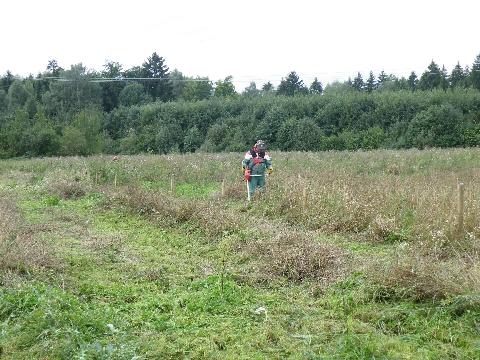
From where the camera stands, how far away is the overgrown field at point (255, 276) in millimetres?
4539

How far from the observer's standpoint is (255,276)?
674cm

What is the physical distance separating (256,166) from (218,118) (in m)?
39.2

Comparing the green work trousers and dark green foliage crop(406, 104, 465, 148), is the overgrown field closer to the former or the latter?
the green work trousers

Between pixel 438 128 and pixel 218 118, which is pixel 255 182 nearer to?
pixel 438 128

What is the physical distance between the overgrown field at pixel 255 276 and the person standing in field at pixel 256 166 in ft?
1.72

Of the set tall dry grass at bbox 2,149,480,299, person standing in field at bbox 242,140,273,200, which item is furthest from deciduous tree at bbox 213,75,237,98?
person standing in field at bbox 242,140,273,200

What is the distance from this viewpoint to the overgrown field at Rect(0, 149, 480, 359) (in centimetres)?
454

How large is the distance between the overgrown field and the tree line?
28528 mm

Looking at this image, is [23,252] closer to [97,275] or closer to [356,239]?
[97,275]

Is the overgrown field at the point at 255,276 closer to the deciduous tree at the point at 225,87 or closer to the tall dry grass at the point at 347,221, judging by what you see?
the tall dry grass at the point at 347,221

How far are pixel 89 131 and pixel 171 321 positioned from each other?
122 ft

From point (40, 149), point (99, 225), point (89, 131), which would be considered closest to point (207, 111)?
point (89, 131)

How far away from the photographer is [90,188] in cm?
1638

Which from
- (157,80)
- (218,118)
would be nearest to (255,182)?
(218,118)
